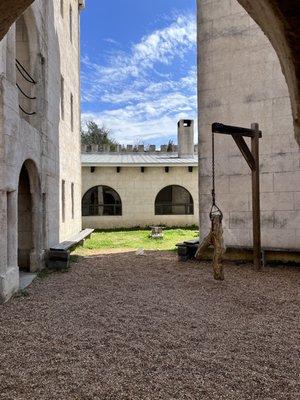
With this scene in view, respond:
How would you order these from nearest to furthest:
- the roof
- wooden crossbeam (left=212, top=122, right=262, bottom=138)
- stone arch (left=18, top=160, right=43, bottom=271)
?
wooden crossbeam (left=212, top=122, right=262, bottom=138) < stone arch (left=18, top=160, right=43, bottom=271) < the roof

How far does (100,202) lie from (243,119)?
1330cm

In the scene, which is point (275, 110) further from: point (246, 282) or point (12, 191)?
point (12, 191)

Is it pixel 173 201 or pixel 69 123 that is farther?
pixel 173 201

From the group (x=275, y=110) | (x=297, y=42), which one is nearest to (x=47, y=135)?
(x=275, y=110)

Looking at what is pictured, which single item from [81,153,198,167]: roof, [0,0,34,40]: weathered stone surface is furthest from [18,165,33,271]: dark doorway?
[81,153,198,167]: roof

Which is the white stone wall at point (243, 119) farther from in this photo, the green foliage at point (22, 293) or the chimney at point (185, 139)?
the chimney at point (185, 139)

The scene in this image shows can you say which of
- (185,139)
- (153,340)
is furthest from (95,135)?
(153,340)

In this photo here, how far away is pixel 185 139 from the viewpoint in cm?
2370

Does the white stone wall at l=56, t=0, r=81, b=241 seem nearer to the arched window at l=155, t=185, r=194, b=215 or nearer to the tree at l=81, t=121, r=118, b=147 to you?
the arched window at l=155, t=185, r=194, b=215

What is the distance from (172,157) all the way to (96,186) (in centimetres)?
544

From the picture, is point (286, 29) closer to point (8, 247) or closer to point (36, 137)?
point (8, 247)

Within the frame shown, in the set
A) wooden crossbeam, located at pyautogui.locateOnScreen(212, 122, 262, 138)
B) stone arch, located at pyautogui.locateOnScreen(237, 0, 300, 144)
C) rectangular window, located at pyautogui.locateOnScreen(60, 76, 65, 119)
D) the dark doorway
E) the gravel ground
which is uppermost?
rectangular window, located at pyautogui.locateOnScreen(60, 76, 65, 119)

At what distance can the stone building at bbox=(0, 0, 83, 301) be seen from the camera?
657 centimetres

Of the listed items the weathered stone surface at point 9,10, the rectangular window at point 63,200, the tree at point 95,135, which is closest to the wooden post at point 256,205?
the rectangular window at point 63,200
